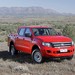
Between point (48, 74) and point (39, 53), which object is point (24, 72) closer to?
point (48, 74)

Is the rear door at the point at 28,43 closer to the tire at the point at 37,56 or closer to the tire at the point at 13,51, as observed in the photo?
the tire at the point at 37,56

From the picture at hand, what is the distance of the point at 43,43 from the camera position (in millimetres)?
12102

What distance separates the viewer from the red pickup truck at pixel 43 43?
1204 cm

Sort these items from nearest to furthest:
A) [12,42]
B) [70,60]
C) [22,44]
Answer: [70,60] → [22,44] → [12,42]

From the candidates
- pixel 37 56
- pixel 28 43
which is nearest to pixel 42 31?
pixel 28 43

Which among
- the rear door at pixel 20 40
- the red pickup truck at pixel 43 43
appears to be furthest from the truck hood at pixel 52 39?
the rear door at pixel 20 40

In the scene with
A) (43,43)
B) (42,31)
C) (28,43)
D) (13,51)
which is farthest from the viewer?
(13,51)

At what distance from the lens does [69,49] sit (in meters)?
12.4

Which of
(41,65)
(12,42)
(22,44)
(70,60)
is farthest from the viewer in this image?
(12,42)

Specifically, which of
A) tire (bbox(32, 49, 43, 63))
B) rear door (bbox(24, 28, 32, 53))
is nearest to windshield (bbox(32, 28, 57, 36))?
rear door (bbox(24, 28, 32, 53))

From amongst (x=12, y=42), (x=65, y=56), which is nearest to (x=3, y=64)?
(x=65, y=56)

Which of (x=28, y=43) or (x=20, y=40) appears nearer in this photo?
(x=28, y=43)

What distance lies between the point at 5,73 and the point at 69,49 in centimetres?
368

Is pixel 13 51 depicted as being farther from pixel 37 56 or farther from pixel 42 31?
pixel 37 56
